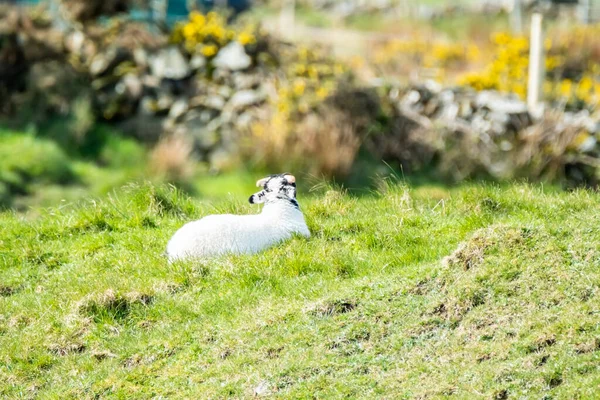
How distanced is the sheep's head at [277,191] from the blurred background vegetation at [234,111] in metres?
8.84

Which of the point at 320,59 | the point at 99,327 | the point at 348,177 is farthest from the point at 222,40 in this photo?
the point at 99,327

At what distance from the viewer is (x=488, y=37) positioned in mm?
28422

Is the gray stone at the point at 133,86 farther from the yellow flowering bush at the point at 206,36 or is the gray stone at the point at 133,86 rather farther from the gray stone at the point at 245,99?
the gray stone at the point at 245,99

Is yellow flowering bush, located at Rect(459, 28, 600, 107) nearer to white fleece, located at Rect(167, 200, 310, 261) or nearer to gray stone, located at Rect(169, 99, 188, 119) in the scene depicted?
gray stone, located at Rect(169, 99, 188, 119)

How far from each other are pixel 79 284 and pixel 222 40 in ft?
45.7

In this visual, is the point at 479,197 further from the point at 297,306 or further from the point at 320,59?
the point at 320,59

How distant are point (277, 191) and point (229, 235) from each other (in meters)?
0.86

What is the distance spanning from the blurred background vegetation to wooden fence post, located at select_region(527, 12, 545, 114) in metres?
0.26

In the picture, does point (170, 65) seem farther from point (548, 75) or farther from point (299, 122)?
point (548, 75)

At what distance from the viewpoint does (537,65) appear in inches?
792

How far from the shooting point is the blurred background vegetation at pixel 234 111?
746 inches

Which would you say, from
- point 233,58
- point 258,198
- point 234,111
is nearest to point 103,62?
point 233,58

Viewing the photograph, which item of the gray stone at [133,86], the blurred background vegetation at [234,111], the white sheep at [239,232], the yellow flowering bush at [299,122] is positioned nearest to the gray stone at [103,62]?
the blurred background vegetation at [234,111]

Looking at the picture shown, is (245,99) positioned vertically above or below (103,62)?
below
